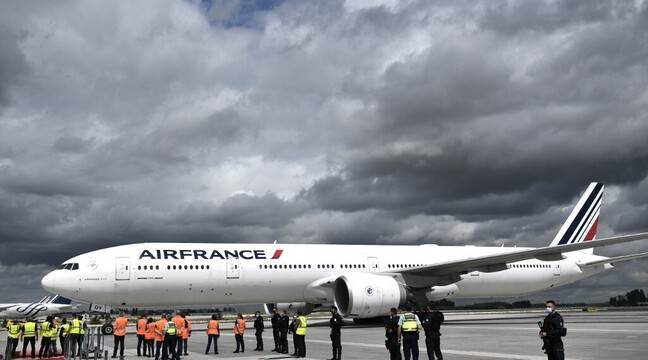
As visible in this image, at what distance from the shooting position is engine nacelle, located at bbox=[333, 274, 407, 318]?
25641 mm

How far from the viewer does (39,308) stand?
54062 millimetres

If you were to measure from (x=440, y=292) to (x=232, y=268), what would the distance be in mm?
11207

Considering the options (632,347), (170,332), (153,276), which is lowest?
(632,347)

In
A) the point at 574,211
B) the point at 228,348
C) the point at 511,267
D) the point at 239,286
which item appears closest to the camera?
the point at 228,348

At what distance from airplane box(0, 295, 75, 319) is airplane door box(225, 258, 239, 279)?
3298cm

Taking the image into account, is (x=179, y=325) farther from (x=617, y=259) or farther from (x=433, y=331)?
(x=617, y=259)

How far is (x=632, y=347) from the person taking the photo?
51.6 ft

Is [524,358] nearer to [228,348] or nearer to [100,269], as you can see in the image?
[228,348]

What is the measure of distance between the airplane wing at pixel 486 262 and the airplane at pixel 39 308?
37170 millimetres

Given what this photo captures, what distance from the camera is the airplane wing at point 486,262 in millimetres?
26609

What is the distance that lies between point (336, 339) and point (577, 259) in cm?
2933

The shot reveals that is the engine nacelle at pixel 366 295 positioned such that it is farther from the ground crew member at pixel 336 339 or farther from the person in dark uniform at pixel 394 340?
the person in dark uniform at pixel 394 340

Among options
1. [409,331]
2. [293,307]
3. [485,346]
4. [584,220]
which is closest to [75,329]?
[409,331]

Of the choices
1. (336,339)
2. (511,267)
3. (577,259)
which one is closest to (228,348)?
(336,339)
